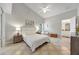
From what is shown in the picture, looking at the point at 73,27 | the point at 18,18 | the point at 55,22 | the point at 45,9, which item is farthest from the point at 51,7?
the point at 18,18

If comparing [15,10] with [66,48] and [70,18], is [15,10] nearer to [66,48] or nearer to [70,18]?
[70,18]

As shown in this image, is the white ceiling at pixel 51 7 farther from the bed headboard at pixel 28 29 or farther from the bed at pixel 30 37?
the bed at pixel 30 37

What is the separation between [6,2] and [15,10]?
33 cm

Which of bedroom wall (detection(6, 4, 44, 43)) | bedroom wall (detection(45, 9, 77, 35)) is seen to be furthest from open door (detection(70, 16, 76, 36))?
bedroom wall (detection(6, 4, 44, 43))

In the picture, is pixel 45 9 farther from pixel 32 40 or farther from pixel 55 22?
pixel 32 40

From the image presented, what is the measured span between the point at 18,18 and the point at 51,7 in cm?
111

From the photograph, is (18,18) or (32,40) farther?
(32,40)

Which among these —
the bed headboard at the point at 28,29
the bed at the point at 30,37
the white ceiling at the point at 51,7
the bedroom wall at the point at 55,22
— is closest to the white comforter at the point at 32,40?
the bed at the point at 30,37

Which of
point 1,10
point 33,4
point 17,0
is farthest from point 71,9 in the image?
point 1,10

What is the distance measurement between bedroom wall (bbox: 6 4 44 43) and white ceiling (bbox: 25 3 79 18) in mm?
146

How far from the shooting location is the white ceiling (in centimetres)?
216

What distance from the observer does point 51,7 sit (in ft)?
7.54

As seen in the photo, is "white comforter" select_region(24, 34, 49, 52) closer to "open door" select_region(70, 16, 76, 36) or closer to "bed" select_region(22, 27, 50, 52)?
"bed" select_region(22, 27, 50, 52)

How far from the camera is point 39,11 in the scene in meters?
2.38
